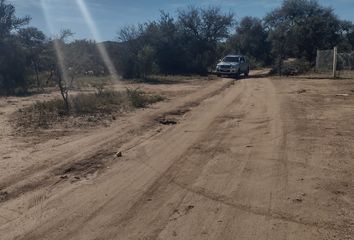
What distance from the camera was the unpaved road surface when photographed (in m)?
5.75

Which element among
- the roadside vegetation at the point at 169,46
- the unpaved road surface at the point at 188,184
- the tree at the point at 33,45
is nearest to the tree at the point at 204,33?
the roadside vegetation at the point at 169,46

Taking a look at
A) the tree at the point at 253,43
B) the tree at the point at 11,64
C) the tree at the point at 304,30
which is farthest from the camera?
the tree at the point at 253,43

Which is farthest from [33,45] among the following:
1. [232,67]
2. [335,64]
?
[335,64]

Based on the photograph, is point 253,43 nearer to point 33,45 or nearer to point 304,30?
point 304,30

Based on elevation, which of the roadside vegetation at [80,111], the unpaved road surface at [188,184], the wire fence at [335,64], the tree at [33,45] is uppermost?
the tree at [33,45]

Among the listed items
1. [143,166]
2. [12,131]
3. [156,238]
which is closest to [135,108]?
[12,131]

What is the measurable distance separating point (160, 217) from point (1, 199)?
7.83 ft

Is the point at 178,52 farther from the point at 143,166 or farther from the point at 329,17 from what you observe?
the point at 143,166

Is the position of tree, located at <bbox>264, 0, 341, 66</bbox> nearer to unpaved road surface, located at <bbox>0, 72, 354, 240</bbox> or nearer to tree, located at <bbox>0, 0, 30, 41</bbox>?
tree, located at <bbox>0, 0, 30, 41</bbox>

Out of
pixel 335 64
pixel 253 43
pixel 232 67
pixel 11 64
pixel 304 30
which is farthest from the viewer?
pixel 253 43

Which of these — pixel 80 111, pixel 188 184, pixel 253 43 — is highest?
pixel 188 184

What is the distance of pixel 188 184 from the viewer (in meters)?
7.47

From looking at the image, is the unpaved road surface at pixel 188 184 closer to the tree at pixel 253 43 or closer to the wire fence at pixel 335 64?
the wire fence at pixel 335 64

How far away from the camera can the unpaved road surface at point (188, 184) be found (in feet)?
18.9
